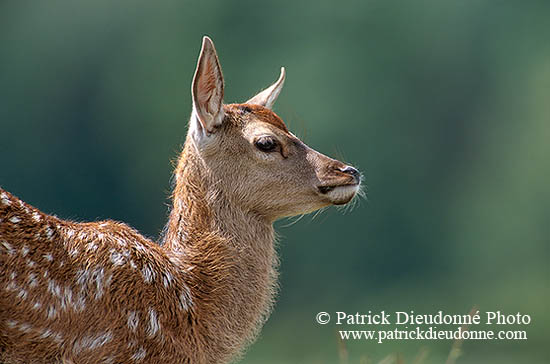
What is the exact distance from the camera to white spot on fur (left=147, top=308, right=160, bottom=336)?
640 centimetres

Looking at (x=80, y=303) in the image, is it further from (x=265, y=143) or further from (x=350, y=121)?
(x=350, y=121)

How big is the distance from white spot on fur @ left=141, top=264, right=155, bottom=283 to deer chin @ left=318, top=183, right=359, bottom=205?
135cm

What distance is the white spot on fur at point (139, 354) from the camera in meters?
6.31

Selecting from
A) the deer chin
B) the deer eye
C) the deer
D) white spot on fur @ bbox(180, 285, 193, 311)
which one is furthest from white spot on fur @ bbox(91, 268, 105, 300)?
the deer chin

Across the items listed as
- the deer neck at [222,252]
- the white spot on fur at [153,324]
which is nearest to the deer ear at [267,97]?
the deer neck at [222,252]

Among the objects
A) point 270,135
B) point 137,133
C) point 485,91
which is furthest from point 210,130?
point 485,91

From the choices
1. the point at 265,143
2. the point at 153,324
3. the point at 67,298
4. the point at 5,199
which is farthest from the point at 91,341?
the point at 265,143

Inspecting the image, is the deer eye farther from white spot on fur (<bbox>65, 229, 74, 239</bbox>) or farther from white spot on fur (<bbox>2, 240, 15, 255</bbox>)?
white spot on fur (<bbox>2, 240, 15, 255</bbox>)

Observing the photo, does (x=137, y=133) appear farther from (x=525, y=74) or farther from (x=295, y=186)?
(x=295, y=186)

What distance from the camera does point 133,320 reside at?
20.9 feet

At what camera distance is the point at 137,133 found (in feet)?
148

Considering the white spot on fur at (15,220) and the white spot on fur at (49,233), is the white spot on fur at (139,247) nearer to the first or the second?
the white spot on fur at (49,233)

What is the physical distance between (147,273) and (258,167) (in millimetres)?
1163

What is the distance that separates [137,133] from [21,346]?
3935 cm
